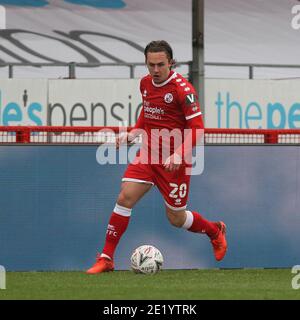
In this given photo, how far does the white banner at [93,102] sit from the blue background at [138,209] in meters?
3.92

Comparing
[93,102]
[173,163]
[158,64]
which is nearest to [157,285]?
[173,163]

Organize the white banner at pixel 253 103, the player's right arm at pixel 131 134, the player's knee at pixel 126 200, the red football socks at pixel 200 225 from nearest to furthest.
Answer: the player's knee at pixel 126 200, the player's right arm at pixel 131 134, the red football socks at pixel 200 225, the white banner at pixel 253 103

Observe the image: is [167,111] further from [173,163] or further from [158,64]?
[173,163]

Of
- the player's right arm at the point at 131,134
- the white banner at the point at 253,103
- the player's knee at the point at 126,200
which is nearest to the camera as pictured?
the player's knee at the point at 126,200

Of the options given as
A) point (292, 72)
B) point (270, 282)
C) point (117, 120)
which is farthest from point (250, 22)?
point (270, 282)

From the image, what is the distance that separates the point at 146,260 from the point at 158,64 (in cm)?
170

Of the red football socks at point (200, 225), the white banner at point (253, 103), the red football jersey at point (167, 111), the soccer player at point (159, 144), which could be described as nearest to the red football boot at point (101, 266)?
the soccer player at point (159, 144)

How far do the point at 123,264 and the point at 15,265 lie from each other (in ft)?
3.25

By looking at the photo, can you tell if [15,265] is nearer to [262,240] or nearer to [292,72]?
[262,240]

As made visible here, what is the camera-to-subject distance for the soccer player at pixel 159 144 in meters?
9.93

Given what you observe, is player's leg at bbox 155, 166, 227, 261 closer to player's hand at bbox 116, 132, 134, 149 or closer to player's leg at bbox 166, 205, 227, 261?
player's leg at bbox 166, 205, 227, 261

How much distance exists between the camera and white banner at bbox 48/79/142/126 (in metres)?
15.2

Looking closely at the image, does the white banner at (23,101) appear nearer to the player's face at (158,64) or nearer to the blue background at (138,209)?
the blue background at (138,209)

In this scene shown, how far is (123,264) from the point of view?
36.6 feet
